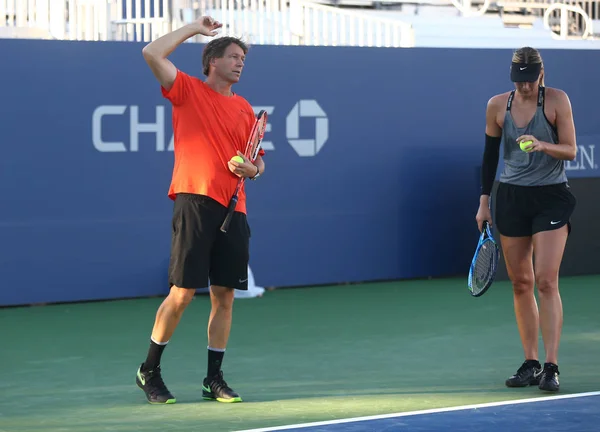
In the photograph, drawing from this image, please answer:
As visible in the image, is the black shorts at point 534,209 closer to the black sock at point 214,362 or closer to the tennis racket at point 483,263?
the tennis racket at point 483,263

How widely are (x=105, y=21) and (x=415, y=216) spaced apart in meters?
3.39

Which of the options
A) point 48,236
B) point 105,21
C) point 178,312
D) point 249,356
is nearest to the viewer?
point 178,312

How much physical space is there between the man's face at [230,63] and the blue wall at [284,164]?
13.4 feet

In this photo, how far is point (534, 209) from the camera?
22.5 ft

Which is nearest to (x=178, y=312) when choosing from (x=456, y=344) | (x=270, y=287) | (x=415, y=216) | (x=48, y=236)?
(x=456, y=344)

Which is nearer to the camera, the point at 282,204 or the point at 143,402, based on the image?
the point at 143,402

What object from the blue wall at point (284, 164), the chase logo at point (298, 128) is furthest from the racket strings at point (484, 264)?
the chase logo at point (298, 128)

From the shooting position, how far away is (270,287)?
37.6ft

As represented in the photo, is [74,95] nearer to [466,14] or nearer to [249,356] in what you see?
[249,356]

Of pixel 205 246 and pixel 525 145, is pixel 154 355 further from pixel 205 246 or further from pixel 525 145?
pixel 525 145

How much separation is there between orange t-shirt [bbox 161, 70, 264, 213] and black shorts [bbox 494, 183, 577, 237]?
1.45 meters

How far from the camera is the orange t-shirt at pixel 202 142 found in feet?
21.0

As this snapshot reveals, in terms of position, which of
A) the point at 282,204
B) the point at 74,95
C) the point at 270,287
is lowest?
the point at 270,287

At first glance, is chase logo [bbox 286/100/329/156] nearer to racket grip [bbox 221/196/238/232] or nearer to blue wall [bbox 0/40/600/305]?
blue wall [bbox 0/40/600/305]
